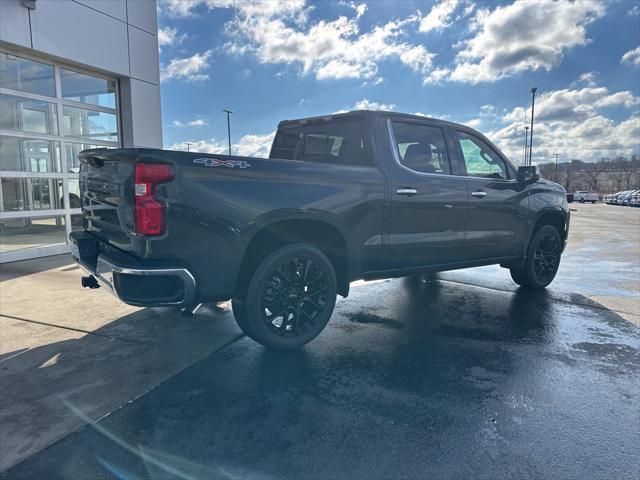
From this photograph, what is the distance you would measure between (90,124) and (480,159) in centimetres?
781

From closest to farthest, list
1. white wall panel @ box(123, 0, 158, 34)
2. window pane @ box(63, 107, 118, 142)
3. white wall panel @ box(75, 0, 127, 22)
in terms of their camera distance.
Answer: white wall panel @ box(75, 0, 127, 22) → window pane @ box(63, 107, 118, 142) → white wall panel @ box(123, 0, 158, 34)

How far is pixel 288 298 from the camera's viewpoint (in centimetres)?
368

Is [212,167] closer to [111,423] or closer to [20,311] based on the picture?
[111,423]

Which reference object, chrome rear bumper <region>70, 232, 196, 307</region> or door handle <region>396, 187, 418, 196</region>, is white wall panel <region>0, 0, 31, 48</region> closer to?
chrome rear bumper <region>70, 232, 196, 307</region>

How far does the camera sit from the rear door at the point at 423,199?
4141 mm

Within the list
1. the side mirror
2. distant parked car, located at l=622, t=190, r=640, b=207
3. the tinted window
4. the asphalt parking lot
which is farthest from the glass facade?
distant parked car, located at l=622, t=190, r=640, b=207

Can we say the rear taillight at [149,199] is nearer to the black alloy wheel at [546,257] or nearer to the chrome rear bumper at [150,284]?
the chrome rear bumper at [150,284]

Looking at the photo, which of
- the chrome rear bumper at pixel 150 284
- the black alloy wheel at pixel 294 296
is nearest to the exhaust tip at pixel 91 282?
the chrome rear bumper at pixel 150 284

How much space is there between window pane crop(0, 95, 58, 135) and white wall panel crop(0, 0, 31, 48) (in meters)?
0.97

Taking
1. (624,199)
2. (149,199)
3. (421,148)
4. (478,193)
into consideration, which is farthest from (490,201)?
(624,199)

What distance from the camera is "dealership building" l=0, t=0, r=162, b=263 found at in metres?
7.71

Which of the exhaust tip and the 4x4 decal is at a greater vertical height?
the 4x4 decal

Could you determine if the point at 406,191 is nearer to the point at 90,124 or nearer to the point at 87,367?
the point at 87,367

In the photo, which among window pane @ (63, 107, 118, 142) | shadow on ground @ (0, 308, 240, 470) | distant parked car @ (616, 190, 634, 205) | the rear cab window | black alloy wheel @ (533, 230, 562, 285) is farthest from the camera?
distant parked car @ (616, 190, 634, 205)
